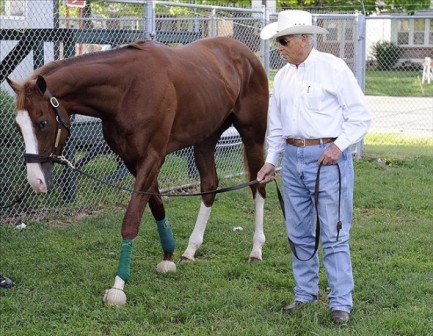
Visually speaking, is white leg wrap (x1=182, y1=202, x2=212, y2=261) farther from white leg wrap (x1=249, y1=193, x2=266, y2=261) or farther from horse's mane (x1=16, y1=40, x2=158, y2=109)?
horse's mane (x1=16, y1=40, x2=158, y2=109)

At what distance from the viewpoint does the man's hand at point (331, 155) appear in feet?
14.4

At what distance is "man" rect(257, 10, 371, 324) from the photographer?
4414mm

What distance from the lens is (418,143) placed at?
1330cm

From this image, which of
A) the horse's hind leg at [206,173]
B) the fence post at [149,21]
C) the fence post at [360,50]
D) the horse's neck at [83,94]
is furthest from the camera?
the fence post at [360,50]

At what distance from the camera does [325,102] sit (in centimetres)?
445

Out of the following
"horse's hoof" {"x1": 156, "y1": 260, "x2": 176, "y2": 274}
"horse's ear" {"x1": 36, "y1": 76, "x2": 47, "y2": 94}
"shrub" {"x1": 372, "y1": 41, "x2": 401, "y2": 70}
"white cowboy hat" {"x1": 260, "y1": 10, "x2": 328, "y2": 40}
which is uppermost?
"white cowboy hat" {"x1": 260, "y1": 10, "x2": 328, "y2": 40}

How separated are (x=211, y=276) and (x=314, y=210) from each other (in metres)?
1.30

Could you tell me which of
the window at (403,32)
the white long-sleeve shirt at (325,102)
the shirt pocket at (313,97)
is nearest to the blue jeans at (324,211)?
the white long-sleeve shirt at (325,102)

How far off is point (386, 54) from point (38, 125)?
26.2 m

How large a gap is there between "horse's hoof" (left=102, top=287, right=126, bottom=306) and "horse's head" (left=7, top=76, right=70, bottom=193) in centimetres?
89

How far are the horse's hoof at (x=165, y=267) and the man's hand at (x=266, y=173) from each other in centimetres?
136

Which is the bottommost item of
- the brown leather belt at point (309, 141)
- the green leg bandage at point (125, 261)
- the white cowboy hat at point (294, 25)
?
the green leg bandage at point (125, 261)

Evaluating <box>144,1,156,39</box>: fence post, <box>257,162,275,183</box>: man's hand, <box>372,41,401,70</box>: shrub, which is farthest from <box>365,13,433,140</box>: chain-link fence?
<box>257,162,275,183</box>: man's hand

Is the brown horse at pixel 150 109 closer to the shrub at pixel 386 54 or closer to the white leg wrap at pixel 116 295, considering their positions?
the white leg wrap at pixel 116 295
